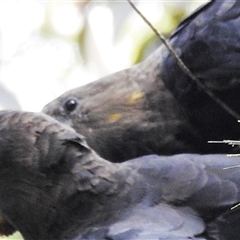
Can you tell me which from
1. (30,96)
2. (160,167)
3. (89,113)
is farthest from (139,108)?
(30,96)

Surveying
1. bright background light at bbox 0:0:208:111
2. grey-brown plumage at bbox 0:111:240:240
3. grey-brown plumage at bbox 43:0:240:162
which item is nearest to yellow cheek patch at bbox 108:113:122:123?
grey-brown plumage at bbox 43:0:240:162

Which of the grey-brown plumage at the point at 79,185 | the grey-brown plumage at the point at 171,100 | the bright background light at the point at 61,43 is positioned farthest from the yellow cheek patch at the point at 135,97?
the bright background light at the point at 61,43

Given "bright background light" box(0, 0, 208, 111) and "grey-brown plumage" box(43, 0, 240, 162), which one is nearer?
"grey-brown plumage" box(43, 0, 240, 162)

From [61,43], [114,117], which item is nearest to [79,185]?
[114,117]

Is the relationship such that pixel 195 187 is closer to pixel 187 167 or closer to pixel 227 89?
pixel 187 167

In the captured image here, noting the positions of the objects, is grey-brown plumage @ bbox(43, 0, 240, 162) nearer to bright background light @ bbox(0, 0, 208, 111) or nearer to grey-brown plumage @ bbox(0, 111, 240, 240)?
grey-brown plumage @ bbox(0, 111, 240, 240)

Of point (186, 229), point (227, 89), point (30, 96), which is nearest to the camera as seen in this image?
point (186, 229)

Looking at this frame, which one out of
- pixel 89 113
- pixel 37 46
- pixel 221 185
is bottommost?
pixel 221 185

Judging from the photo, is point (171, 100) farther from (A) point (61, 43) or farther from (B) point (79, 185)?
(A) point (61, 43)

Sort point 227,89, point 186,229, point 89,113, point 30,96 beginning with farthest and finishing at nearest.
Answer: point 30,96 < point 89,113 < point 227,89 < point 186,229
